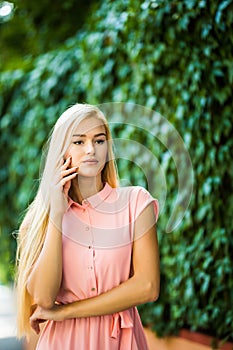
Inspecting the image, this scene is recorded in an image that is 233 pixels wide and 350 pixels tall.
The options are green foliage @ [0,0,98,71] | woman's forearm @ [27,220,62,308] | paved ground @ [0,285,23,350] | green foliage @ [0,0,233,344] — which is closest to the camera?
woman's forearm @ [27,220,62,308]

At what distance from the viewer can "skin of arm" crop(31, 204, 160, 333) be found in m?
1.17

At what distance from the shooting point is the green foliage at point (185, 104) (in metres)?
2.89

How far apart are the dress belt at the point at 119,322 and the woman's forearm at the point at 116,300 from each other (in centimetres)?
4

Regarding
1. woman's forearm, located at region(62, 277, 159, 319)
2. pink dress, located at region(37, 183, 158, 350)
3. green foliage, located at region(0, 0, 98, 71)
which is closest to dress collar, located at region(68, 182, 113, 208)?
pink dress, located at region(37, 183, 158, 350)

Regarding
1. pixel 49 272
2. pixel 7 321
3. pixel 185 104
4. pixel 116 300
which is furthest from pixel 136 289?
pixel 7 321

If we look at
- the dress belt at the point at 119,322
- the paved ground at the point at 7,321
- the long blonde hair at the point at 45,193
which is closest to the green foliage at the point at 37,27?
the paved ground at the point at 7,321

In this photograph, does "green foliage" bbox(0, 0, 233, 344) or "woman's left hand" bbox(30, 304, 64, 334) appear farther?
"green foliage" bbox(0, 0, 233, 344)

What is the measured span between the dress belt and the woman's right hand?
0.71 ft

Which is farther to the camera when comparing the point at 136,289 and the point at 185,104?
the point at 185,104

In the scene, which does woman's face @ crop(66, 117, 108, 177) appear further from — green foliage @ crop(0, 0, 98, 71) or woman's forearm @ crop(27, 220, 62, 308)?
green foliage @ crop(0, 0, 98, 71)

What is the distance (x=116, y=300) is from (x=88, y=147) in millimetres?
275

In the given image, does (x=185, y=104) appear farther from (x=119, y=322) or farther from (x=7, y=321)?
(x=119, y=322)

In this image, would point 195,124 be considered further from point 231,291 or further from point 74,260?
point 74,260

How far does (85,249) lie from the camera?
1169 mm
